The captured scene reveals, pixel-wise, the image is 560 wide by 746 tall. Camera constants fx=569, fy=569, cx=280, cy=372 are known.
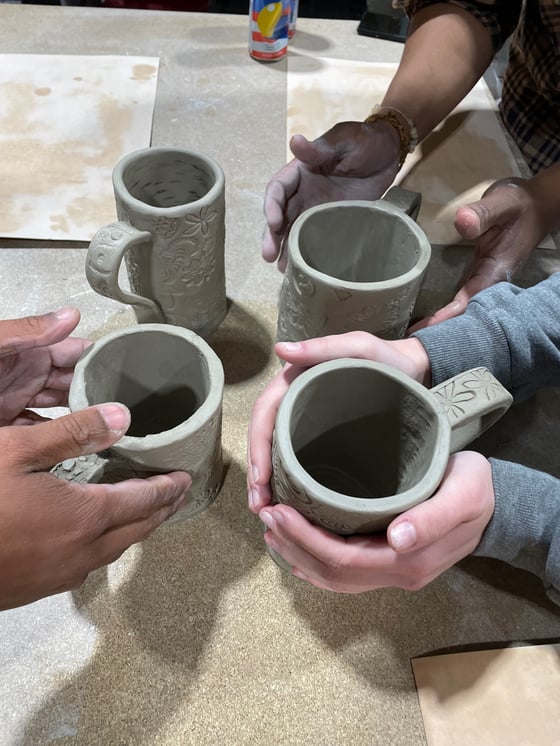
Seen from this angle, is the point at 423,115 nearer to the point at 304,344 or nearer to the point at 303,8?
the point at 304,344

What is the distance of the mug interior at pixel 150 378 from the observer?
578 millimetres

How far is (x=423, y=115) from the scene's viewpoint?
3.33 feet

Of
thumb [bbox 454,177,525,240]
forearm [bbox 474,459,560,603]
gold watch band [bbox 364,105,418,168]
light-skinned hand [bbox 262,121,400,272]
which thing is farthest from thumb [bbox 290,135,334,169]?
forearm [bbox 474,459,560,603]

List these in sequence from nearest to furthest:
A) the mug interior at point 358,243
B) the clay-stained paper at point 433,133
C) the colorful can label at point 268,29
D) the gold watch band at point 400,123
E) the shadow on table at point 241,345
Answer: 1. the mug interior at point 358,243
2. the shadow on table at point 241,345
3. the gold watch band at point 400,123
4. the clay-stained paper at point 433,133
5. the colorful can label at point 268,29

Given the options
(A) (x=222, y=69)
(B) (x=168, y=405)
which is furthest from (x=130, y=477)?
(A) (x=222, y=69)

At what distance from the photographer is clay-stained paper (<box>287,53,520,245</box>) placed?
3.55ft

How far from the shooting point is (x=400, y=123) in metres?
0.97

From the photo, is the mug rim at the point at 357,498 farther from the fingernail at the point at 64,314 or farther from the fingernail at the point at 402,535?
the fingernail at the point at 64,314

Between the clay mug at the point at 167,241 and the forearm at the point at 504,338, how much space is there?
0.93 ft

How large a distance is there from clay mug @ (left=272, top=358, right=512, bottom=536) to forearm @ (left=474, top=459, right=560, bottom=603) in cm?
7

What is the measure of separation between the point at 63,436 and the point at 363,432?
0.97ft

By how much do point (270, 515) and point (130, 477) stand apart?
15cm

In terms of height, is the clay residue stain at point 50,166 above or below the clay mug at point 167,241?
below

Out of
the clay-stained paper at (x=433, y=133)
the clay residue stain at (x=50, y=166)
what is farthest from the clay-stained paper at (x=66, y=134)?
the clay-stained paper at (x=433, y=133)
